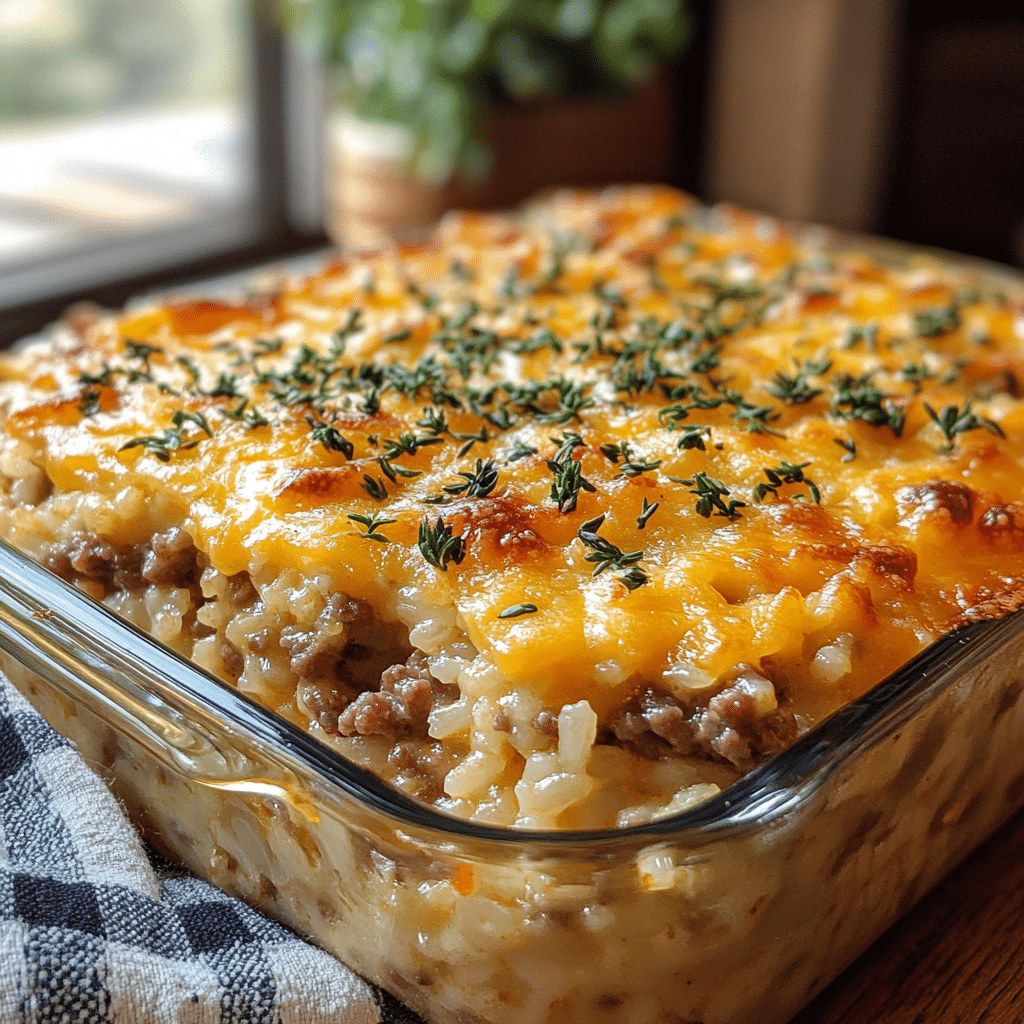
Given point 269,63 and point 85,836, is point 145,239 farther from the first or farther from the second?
point 85,836

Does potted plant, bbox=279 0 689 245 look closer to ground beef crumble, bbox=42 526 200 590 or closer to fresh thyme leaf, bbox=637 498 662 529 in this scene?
ground beef crumble, bbox=42 526 200 590

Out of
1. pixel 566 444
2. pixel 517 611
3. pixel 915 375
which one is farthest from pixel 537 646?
pixel 915 375

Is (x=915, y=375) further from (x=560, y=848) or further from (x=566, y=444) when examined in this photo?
(x=560, y=848)

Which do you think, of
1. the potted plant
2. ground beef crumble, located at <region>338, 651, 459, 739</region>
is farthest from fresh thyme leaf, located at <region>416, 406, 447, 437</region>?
the potted plant

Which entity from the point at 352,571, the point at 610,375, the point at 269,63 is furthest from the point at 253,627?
the point at 269,63

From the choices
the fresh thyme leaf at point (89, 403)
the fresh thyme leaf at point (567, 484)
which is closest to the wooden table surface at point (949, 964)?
the fresh thyme leaf at point (567, 484)
